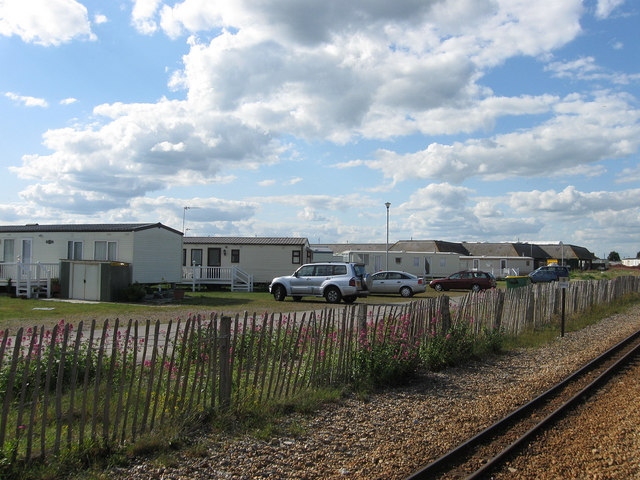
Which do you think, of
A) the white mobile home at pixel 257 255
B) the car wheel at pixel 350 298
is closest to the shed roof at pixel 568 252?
the white mobile home at pixel 257 255

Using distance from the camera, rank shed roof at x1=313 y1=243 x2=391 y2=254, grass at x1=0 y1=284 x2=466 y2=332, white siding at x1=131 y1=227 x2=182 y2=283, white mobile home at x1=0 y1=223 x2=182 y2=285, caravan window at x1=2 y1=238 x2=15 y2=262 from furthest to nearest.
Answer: shed roof at x1=313 y1=243 x2=391 y2=254 < caravan window at x1=2 y1=238 x2=15 y2=262 < white siding at x1=131 y1=227 x2=182 y2=283 < white mobile home at x1=0 y1=223 x2=182 y2=285 < grass at x1=0 y1=284 x2=466 y2=332

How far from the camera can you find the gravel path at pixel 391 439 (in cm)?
480

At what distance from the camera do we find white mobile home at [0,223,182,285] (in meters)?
24.7

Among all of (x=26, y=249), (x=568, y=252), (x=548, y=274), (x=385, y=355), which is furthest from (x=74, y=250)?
(x=568, y=252)

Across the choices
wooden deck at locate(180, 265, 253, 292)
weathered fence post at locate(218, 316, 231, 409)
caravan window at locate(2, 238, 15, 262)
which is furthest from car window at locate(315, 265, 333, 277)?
weathered fence post at locate(218, 316, 231, 409)

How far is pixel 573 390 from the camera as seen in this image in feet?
26.5

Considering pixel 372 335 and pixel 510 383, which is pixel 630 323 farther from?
pixel 372 335

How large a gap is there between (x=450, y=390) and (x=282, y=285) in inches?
584

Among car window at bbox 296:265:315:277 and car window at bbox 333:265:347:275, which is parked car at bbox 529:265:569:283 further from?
car window at bbox 296:265:315:277

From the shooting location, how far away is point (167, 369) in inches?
259

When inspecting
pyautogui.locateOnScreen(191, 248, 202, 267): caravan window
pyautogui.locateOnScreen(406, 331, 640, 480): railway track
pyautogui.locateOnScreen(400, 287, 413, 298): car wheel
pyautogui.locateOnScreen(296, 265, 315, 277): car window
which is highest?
pyautogui.locateOnScreen(191, 248, 202, 267): caravan window

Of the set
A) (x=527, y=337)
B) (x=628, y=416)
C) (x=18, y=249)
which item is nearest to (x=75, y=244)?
(x=18, y=249)

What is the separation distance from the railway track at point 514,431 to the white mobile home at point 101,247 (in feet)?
64.9

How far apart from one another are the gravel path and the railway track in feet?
0.56
